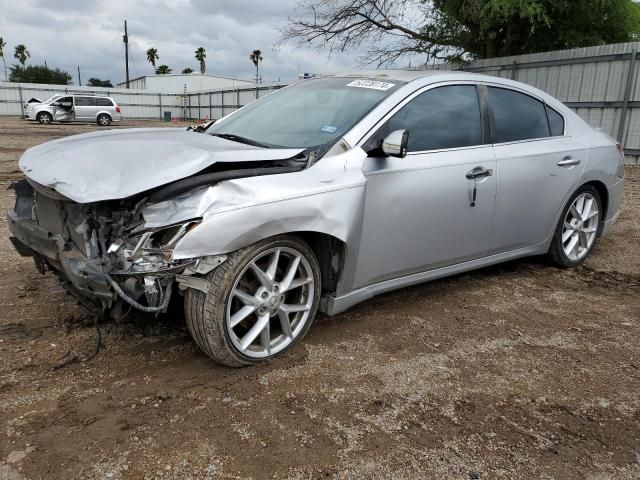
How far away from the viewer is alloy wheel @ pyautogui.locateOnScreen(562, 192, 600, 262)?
15.4 feet

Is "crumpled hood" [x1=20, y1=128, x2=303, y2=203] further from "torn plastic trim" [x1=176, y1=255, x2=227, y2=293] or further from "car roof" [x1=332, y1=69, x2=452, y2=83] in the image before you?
"car roof" [x1=332, y1=69, x2=452, y2=83]

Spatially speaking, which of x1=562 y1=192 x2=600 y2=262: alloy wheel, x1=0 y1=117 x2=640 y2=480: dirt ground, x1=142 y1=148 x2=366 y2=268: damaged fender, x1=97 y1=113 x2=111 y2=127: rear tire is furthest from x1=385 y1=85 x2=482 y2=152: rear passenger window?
x1=97 y1=113 x2=111 y2=127: rear tire

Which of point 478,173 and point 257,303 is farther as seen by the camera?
point 478,173

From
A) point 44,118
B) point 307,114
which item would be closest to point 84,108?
point 44,118

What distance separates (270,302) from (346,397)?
64cm

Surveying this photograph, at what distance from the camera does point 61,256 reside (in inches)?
108

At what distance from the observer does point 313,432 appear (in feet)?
7.79

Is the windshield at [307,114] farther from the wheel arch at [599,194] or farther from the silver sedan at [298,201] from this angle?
the wheel arch at [599,194]

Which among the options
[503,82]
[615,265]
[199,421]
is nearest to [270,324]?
[199,421]

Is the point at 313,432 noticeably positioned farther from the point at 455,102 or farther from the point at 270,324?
the point at 455,102

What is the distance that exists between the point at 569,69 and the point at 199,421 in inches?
518

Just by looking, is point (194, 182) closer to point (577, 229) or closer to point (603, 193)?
point (577, 229)

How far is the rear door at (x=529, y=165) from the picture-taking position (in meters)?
3.90

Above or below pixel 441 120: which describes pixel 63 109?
above
